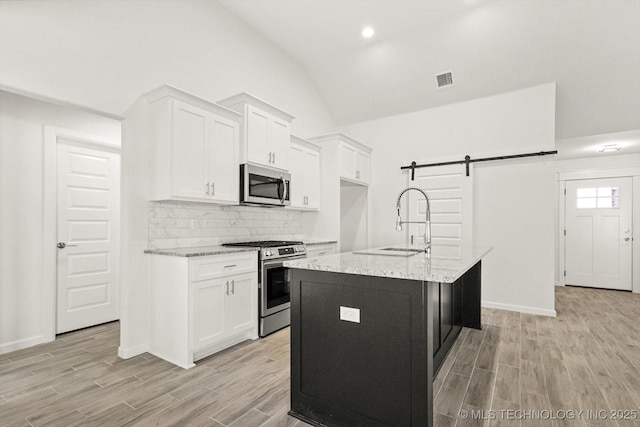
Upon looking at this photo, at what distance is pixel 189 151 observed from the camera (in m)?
2.94

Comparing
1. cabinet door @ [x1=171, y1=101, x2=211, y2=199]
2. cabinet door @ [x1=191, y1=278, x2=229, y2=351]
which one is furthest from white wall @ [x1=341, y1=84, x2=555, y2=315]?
cabinet door @ [x1=191, y1=278, x2=229, y2=351]

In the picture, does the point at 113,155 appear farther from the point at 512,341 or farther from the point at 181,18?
the point at 512,341

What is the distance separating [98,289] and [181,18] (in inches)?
124

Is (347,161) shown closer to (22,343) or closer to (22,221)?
(22,221)

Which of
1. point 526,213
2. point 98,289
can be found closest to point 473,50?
point 526,213

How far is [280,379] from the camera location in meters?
2.45

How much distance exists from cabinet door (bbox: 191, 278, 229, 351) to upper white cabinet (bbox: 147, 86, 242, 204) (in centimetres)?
81

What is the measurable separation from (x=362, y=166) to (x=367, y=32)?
1.94 m

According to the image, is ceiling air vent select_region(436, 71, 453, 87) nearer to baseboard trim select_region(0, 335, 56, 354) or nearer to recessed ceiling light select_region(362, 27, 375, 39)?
recessed ceiling light select_region(362, 27, 375, 39)

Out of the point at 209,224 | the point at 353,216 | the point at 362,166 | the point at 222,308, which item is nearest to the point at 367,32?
the point at 362,166

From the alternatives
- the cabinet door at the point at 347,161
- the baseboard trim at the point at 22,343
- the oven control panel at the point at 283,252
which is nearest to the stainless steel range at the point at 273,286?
the oven control panel at the point at 283,252

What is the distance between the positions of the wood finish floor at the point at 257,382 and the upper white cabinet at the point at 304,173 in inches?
73.9

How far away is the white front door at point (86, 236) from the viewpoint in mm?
3480

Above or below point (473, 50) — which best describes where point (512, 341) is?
below
